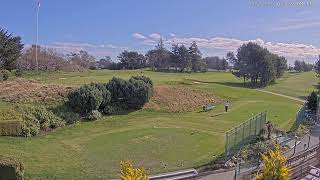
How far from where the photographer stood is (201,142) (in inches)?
1041

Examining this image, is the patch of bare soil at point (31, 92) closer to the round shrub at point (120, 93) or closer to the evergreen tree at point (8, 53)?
the round shrub at point (120, 93)

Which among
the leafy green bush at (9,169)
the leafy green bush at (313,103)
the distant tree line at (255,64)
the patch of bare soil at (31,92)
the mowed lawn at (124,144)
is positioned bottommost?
the mowed lawn at (124,144)

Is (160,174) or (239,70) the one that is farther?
(239,70)

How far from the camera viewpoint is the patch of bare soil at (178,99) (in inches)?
1550

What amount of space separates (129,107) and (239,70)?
4371cm

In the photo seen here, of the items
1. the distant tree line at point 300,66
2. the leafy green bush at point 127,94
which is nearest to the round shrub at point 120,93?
the leafy green bush at point 127,94

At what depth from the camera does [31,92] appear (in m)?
34.7

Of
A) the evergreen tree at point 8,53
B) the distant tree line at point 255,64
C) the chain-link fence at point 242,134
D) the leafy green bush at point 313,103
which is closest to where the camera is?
the chain-link fence at point 242,134

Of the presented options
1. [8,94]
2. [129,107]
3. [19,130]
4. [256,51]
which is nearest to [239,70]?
[256,51]

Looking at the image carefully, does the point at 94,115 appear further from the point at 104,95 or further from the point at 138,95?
the point at 138,95

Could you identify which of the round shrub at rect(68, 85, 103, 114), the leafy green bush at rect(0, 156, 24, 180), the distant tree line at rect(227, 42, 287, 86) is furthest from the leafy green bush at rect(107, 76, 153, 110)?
the distant tree line at rect(227, 42, 287, 86)

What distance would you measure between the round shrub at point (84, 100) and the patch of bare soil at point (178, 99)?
22.6 feet

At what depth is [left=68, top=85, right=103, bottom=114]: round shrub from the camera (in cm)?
3225

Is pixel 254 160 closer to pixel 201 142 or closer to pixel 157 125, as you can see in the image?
pixel 201 142
